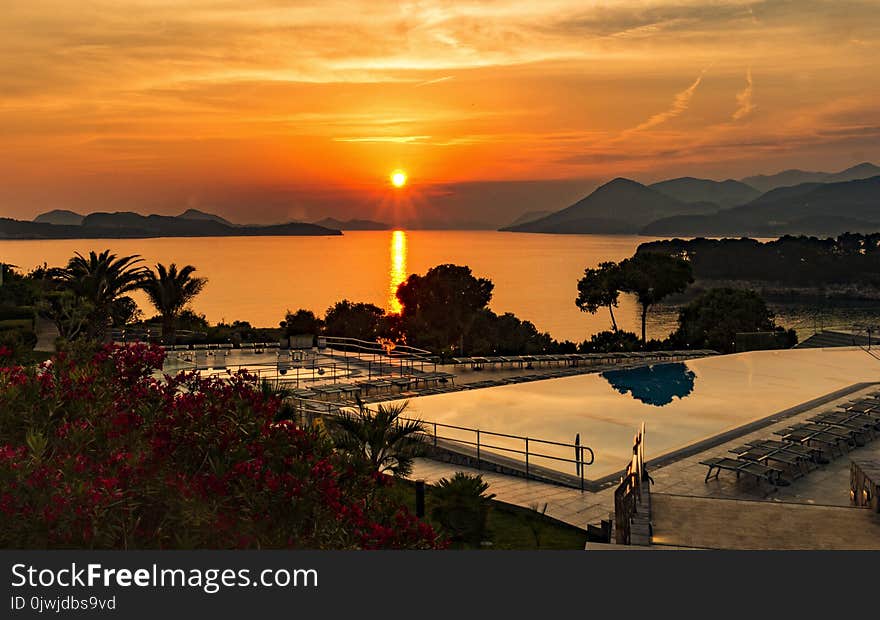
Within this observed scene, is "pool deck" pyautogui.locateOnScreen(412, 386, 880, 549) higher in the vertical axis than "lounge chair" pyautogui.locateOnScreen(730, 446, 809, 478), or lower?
lower

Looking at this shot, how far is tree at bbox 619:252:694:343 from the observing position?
4031 centimetres

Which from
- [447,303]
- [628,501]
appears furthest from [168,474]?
[447,303]

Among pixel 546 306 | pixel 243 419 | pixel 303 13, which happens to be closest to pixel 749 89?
pixel 303 13

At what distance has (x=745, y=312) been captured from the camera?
41.7 metres

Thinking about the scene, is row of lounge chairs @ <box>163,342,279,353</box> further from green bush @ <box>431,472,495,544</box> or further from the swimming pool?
green bush @ <box>431,472,495,544</box>

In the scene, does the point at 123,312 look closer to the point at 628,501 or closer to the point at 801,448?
the point at 801,448

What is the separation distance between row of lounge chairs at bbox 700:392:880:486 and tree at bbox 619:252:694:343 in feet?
90.2

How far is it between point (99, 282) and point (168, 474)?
21388mm

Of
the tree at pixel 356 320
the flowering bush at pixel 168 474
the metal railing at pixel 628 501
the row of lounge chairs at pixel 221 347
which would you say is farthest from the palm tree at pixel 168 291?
the flowering bush at pixel 168 474

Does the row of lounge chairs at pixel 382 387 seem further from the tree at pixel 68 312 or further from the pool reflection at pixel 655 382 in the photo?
the tree at pixel 68 312

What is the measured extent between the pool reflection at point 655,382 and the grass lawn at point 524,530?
8.15 m

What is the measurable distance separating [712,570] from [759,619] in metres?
0.25

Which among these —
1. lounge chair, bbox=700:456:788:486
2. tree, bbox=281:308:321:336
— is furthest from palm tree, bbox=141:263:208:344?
lounge chair, bbox=700:456:788:486

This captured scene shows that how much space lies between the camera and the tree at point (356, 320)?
4162 centimetres
